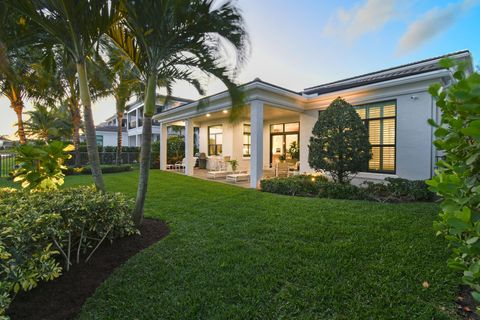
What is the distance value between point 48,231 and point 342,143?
7.16 m

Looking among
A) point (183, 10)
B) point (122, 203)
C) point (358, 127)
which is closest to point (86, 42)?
point (183, 10)

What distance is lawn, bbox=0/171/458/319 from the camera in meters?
2.31

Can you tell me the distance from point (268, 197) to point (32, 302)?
5.55 meters

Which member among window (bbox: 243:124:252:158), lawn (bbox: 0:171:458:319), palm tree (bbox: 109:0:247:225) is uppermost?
palm tree (bbox: 109:0:247:225)

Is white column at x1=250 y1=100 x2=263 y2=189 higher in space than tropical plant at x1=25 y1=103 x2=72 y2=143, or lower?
lower

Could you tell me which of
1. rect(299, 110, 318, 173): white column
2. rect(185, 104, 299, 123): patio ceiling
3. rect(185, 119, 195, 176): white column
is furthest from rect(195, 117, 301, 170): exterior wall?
rect(299, 110, 318, 173): white column

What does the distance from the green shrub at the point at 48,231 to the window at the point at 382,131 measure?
316 inches

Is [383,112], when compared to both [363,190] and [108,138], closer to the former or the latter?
[363,190]

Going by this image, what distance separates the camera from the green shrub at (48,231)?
216 cm

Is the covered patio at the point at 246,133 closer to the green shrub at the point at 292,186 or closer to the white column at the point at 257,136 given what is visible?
the white column at the point at 257,136

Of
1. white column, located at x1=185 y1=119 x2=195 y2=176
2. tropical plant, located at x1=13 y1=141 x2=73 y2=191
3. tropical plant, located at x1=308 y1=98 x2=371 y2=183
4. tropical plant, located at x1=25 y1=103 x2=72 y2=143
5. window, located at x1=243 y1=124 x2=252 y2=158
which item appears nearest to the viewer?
tropical plant, located at x1=13 y1=141 x2=73 y2=191

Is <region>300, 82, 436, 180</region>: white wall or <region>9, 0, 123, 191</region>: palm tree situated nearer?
<region>9, 0, 123, 191</region>: palm tree

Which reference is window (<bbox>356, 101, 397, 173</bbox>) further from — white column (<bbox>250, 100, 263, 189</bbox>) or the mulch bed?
the mulch bed

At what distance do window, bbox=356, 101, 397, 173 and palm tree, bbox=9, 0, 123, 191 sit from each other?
8.20 m
